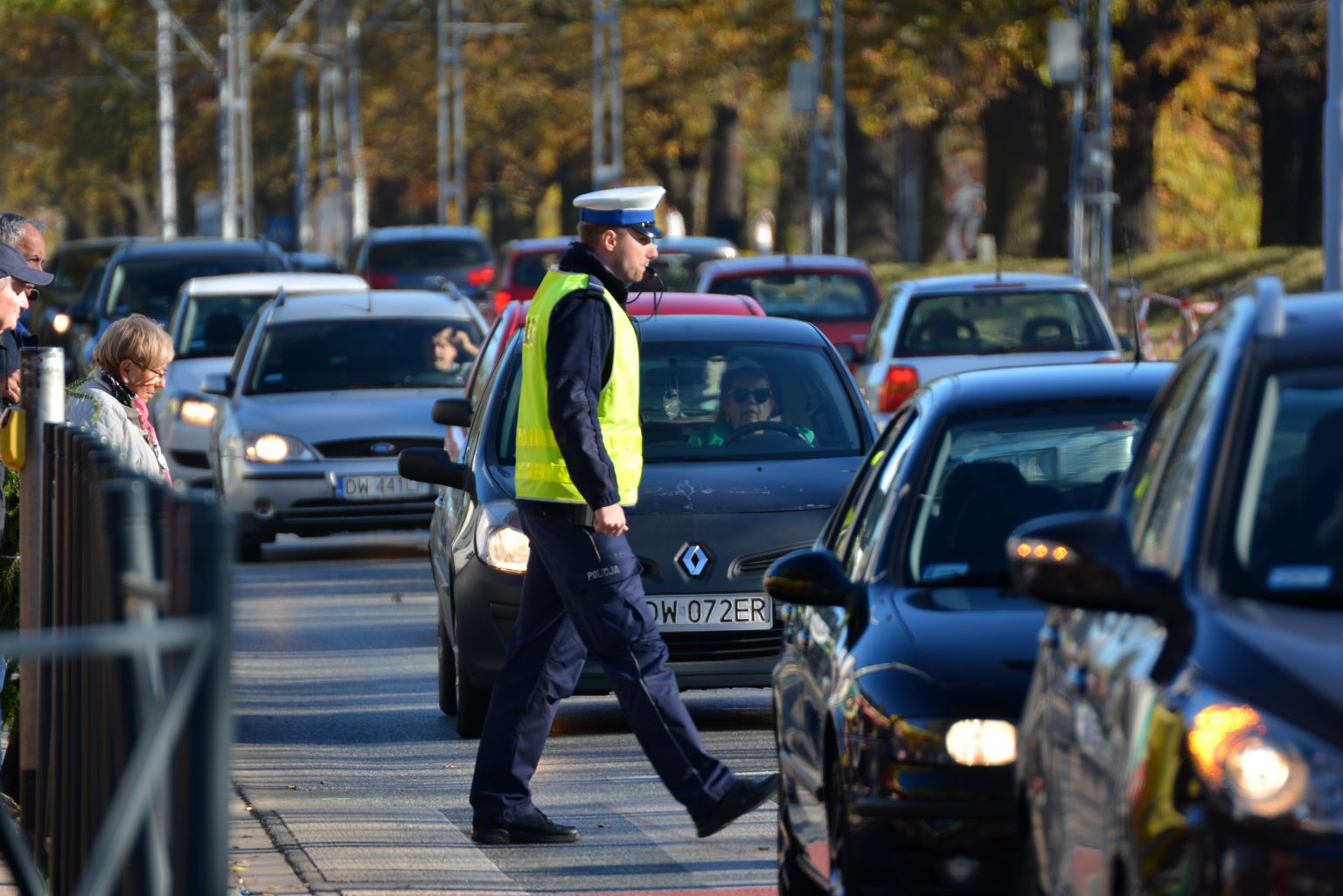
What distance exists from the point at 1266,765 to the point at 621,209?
452cm

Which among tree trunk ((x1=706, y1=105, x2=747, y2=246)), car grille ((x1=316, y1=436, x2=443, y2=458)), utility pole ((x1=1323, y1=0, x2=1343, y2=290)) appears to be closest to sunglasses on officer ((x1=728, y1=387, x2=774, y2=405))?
car grille ((x1=316, y1=436, x2=443, y2=458))

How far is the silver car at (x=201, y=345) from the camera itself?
19906 millimetres

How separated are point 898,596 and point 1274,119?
37.3 meters

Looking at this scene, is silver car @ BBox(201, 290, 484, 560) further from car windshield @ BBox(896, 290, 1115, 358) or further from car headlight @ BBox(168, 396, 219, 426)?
car windshield @ BBox(896, 290, 1115, 358)

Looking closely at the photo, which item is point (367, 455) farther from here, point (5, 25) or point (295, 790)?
point (5, 25)

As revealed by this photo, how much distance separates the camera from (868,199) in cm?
6022

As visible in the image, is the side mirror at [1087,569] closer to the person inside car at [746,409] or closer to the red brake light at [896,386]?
the person inside car at [746,409]

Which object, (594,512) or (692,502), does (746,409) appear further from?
(594,512)

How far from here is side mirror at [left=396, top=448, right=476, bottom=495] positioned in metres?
10.3

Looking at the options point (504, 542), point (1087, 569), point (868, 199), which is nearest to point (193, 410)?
point (504, 542)

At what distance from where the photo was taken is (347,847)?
799 cm

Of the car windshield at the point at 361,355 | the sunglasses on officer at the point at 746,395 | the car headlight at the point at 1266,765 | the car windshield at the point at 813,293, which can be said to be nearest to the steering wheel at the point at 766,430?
the sunglasses on officer at the point at 746,395

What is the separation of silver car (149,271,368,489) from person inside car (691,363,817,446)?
8.93m

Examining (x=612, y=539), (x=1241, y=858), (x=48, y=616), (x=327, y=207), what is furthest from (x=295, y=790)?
(x=327, y=207)
